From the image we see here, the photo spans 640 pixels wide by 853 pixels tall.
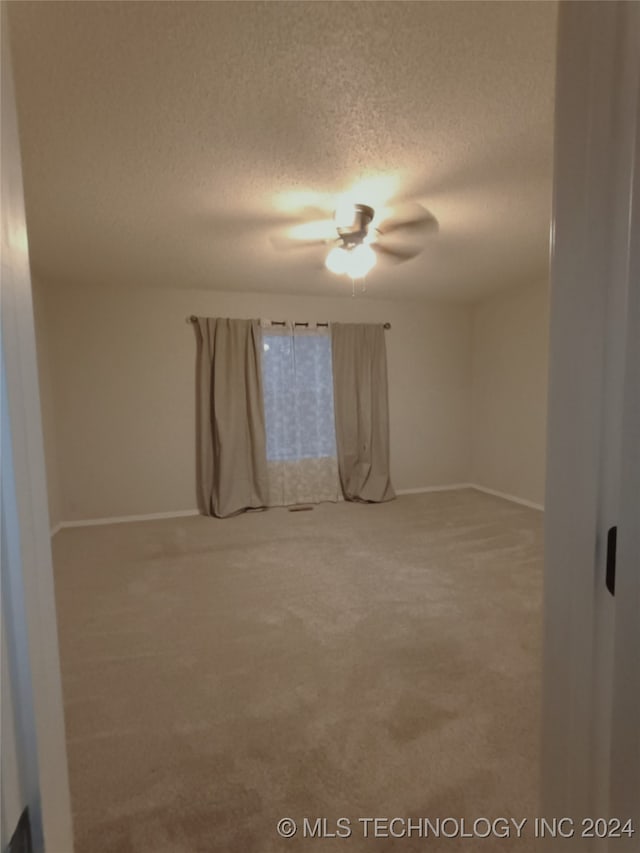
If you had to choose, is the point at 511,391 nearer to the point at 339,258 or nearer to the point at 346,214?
the point at 339,258

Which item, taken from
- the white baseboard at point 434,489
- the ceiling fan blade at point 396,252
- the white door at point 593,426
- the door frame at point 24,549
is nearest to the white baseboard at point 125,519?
the white baseboard at point 434,489

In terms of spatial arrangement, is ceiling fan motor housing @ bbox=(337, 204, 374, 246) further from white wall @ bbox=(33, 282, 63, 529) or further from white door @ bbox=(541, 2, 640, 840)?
white wall @ bbox=(33, 282, 63, 529)

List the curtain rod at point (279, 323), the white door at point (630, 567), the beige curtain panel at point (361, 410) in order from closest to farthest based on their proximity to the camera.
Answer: the white door at point (630, 567) < the curtain rod at point (279, 323) < the beige curtain panel at point (361, 410)

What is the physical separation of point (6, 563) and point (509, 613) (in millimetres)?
2304

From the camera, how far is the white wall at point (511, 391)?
13.0ft

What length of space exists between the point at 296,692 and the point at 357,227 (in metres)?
2.29

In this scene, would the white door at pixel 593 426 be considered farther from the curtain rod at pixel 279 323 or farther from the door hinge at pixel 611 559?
the curtain rod at pixel 279 323

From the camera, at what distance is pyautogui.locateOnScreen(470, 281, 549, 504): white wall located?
3.96 metres

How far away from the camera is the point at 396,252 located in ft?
9.07

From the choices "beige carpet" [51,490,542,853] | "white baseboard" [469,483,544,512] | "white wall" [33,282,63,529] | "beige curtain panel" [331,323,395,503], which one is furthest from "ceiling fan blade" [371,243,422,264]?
"white wall" [33,282,63,529]

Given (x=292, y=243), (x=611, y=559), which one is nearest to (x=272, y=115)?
(x=292, y=243)

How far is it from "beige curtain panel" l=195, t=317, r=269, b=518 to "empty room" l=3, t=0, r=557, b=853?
26 millimetres

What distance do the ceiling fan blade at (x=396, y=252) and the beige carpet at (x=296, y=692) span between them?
2.21m

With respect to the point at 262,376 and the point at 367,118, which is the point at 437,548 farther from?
the point at 367,118
